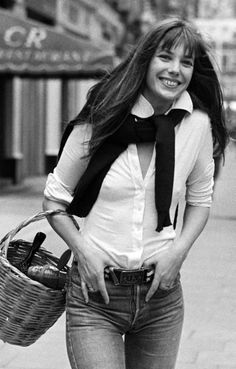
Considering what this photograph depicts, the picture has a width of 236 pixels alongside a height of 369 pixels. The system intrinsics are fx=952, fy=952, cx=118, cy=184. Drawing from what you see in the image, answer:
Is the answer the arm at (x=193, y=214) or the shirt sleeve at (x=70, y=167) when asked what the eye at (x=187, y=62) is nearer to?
the arm at (x=193, y=214)

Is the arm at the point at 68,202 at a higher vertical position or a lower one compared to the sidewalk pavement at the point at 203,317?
higher

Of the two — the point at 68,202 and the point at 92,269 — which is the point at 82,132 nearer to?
the point at 68,202

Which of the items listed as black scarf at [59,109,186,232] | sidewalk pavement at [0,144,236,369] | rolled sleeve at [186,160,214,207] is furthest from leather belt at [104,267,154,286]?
sidewalk pavement at [0,144,236,369]

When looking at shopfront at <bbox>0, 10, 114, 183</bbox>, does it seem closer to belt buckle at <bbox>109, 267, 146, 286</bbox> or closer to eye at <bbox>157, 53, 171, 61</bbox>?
eye at <bbox>157, 53, 171, 61</bbox>

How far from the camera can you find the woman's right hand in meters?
2.95

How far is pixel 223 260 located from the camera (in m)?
9.88

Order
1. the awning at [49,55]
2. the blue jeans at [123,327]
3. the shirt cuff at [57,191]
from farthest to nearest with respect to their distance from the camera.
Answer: the awning at [49,55] < the shirt cuff at [57,191] < the blue jeans at [123,327]

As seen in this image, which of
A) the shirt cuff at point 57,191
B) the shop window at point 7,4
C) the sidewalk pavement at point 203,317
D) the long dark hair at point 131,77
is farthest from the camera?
the shop window at point 7,4

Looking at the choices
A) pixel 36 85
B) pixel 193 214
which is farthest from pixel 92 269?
pixel 36 85

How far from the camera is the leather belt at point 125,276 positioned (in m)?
2.96

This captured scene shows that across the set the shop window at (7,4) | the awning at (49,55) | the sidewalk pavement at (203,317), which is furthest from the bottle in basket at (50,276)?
the shop window at (7,4)

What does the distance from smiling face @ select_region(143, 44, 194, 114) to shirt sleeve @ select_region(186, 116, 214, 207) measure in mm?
165

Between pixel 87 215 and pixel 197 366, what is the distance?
278 centimetres

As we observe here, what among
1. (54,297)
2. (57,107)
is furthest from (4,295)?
(57,107)
